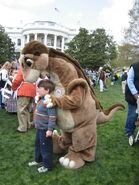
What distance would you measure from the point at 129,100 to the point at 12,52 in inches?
2100

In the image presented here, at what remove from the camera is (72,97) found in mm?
5617

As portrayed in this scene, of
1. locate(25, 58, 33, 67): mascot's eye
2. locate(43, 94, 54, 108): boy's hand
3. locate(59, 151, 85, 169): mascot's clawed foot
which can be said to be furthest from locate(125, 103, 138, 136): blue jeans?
locate(25, 58, 33, 67): mascot's eye

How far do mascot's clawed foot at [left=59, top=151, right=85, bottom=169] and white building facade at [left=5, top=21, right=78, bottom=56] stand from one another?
84.9 meters

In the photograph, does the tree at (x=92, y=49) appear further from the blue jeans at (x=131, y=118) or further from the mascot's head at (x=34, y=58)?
the mascot's head at (x=34, y=58)

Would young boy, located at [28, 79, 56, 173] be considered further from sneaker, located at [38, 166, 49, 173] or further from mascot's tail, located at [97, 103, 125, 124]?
mascot's tail, located at [97, 103, 125, 124]

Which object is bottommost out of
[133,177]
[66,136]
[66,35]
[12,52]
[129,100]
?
[133,177]

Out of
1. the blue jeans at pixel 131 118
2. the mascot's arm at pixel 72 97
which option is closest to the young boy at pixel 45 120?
the mascot's arm at pixel 72 97

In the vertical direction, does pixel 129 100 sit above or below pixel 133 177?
above

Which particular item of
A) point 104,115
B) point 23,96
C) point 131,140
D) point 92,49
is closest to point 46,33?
point 92,49

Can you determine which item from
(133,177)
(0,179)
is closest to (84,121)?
(133,177)

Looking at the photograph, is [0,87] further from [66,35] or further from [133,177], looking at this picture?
[66,35]

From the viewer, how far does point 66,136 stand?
20.8 feet

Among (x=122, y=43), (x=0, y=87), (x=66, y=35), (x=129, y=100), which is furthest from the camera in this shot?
(x=66, y=35)

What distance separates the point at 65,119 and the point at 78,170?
3.04ft
